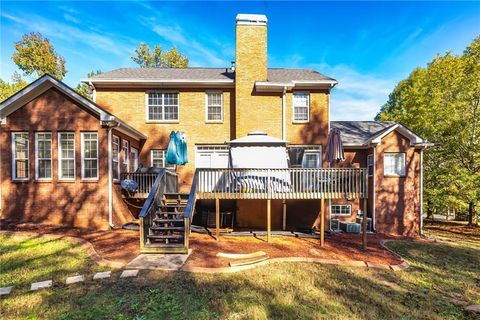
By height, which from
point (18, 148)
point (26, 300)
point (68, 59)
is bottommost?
point (26, 300)

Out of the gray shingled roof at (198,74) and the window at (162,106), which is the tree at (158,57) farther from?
the window at (162,106)

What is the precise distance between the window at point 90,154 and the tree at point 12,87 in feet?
89.0

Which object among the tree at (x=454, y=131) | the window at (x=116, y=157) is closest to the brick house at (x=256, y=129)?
the window at (x=116, y=157)

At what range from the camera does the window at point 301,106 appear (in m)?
13.4

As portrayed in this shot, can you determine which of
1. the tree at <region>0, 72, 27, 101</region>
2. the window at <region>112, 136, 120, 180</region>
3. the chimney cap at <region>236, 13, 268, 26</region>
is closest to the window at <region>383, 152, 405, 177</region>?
the chimney cap at <region>236, 13, 268, 26</region>

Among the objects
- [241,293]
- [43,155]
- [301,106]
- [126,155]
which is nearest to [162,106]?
[126,155]

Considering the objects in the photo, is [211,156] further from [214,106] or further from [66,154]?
[66,154]

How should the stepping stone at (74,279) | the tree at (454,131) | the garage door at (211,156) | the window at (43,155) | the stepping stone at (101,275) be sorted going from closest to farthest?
the stepping stone at (74,279) → the stepping stone at (101,275) → the window at (43,155) → the garage door at (211,156) → the tree at (454,131)

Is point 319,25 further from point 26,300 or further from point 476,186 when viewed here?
point 26,300

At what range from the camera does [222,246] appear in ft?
27.6

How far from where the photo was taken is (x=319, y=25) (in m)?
17.6

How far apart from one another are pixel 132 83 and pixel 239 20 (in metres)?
6.69

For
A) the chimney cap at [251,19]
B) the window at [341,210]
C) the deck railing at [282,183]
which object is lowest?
the window at [341,210]

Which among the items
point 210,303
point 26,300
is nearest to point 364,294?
point 210,303
